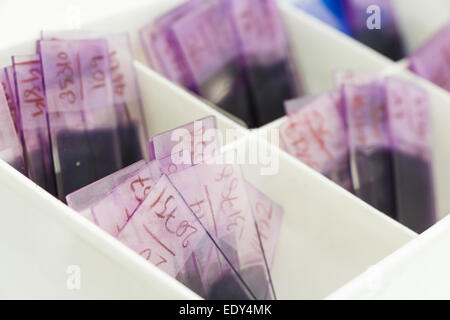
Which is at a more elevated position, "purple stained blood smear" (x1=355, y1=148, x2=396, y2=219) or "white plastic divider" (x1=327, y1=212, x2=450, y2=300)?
"white plastic divider" (x1=327, y1=212, x2=450, y2=300)

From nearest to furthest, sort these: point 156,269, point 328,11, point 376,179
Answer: point 156,269 < point 376,179 < point 328,11

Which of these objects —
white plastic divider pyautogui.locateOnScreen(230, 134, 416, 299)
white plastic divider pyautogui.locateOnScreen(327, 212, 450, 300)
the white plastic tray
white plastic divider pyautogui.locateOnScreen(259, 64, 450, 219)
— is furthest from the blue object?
white plastic divider pyautogui.locateOnScreen(327, 212, 450, 300)

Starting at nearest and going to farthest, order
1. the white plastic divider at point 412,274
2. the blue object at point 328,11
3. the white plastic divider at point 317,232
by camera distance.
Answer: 1. the white plastic divider at point 412,274
2. the white plastic divider at point 317,232
3. the blue object at point 328,11

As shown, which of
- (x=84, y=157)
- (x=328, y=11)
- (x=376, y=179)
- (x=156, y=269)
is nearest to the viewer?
(x=156, y=269)

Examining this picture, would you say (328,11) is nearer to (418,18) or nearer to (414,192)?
(418,18)

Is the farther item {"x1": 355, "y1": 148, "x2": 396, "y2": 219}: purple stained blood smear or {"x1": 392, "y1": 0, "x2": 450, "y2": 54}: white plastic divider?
{"x1": 392, "y1": 0, "x2": 450, "y2": 54}: white plastic divider

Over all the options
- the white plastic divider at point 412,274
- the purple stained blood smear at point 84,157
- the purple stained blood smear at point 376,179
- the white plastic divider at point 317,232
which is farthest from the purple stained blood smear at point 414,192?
the purple stained blood smear at point 84,157

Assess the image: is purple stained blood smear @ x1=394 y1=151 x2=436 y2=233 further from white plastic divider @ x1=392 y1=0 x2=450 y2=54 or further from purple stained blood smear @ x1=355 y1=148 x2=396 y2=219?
white plastic divider @ x1=392 y1=0 x2=450 y2=54

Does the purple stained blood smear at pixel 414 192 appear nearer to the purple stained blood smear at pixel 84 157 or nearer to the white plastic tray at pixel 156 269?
the white plastic tray at pixel 156 269

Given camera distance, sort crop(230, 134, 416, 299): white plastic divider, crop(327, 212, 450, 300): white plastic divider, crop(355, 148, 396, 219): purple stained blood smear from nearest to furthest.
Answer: crop(327, 212, 450, 300): white plastic divider
crop(230, 134, 416, 299): white plastic divider
crop(355, 148, 396, 219): purple stained blood smear

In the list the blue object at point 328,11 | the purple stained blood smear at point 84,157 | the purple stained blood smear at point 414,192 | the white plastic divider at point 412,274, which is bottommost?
the purple stained blood smear at point 414,192

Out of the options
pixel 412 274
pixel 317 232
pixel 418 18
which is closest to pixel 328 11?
pixel 418 18

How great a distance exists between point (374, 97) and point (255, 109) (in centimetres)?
21

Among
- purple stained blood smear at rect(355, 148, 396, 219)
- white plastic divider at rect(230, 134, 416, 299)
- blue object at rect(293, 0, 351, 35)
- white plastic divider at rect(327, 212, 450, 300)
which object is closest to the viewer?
white plastic divider at rect(327, 212, 450, 300)
